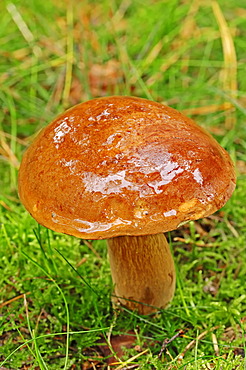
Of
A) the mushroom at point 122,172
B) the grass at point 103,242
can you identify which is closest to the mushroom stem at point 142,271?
the grass at point 103,242

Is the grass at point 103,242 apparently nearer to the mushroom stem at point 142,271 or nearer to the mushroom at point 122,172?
the mushroom stem at point 142,271

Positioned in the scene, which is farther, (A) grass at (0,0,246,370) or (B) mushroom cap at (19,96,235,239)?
(A) grass at (0,0,246,370)

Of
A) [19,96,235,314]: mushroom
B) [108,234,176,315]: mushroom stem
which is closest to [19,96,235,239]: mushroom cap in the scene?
[19,96,235,314]: mushroom

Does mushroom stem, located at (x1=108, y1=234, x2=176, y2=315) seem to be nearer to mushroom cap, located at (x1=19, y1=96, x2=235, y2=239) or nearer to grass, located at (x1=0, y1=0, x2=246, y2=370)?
grass, located at (x1=0, y1=0, x2=246, y2=370)

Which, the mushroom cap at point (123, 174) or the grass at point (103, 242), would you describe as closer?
the mushroom cap at point (123, 174)

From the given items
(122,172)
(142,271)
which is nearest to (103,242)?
(142,271)

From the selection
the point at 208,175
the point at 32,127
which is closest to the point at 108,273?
the point at 208,175

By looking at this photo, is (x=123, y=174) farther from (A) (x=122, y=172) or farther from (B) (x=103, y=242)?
(B) (x=103, y=242)
